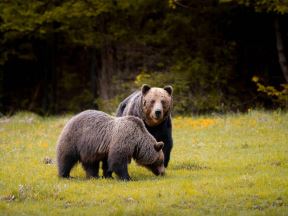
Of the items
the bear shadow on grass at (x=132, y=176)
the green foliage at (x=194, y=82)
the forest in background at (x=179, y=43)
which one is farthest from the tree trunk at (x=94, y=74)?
the bear shadow on grass at (x=132, y=176)

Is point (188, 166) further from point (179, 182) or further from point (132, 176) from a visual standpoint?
point (179, 182)

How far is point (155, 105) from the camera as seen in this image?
12.4 metres

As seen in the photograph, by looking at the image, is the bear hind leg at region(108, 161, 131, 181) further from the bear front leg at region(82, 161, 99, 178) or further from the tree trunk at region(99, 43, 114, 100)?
the tree trunk at region(99, 43, 114, 100)

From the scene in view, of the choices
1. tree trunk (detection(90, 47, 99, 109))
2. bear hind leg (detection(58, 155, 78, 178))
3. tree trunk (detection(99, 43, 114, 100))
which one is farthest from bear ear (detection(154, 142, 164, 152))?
tree trunk (detection(90, 47, 99, 109))

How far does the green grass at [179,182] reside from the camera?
31.4 ft

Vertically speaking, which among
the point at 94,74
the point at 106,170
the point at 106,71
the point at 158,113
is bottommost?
the point at 94,74

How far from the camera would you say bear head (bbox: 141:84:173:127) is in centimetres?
1238

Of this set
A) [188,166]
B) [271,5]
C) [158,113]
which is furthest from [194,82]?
[158,113]

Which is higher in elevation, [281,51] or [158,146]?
[281,51]

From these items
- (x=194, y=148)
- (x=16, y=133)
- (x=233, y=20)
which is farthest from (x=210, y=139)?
(x=233, y=20)

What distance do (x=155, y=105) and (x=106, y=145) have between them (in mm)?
1398

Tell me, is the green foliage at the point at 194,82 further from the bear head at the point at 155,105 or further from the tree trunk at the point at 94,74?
the bear head at the point at 155,105

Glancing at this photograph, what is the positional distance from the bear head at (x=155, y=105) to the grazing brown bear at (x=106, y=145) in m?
Result: 0.57

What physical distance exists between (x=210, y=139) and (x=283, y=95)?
761 centimetres
